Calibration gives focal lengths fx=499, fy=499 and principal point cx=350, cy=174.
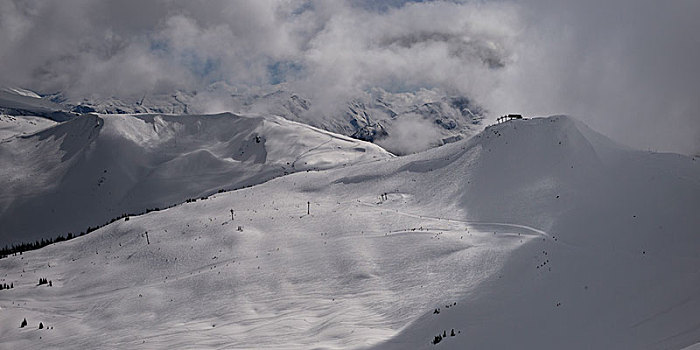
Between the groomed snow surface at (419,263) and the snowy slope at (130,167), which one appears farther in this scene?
the snowy slope at (130,167)

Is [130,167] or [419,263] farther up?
[130,167]

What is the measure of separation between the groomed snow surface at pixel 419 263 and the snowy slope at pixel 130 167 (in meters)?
97.2

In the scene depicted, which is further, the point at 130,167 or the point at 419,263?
the point at 130,167

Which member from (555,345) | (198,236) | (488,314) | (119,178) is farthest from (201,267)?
(119,178)

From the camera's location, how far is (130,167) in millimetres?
179875

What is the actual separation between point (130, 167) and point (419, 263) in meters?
172

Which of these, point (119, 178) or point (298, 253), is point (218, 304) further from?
point (119, 178)

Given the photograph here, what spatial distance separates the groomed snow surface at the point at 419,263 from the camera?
1952cm

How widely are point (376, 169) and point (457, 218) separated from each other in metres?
19.3

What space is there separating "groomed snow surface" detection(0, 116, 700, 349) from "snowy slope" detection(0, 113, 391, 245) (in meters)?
97.2

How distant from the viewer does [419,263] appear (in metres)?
29.1

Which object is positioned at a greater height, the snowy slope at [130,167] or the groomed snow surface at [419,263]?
the snowy slope at [130,167]

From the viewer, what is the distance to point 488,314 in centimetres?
1997

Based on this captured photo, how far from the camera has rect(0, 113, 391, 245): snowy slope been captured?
514 feet
